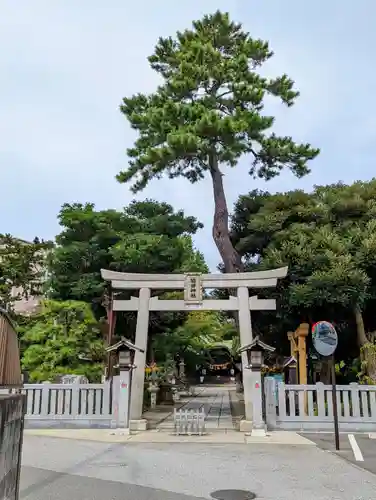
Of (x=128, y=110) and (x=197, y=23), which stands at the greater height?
(x=197, y=23)

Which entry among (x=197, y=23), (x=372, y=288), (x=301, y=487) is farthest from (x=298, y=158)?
(x=301, y=487)

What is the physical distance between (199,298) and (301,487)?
25.1ft

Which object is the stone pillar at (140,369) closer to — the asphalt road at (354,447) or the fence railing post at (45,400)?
the fence railing post at (45,400)

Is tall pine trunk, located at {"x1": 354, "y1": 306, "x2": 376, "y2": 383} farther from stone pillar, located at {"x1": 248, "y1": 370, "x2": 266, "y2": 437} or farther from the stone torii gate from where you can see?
stone pillar, located at {"x1": 248, "y1": 370, "x2": 266, "y2": 437}

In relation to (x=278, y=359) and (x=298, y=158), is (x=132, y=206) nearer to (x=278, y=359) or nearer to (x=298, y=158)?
(x=298, y=158)

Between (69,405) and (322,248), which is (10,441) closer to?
(69,405)

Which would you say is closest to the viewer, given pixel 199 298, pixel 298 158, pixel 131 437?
pixel 131 437

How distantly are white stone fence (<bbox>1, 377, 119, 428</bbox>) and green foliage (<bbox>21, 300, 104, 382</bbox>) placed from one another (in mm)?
1888

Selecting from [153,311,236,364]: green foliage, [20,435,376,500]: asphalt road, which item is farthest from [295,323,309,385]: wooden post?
[153,311,236,364]: green foliage

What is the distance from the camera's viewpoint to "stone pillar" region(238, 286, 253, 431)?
1227cm

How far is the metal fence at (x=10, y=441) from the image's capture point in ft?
12.0

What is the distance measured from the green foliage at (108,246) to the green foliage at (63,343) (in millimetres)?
1728

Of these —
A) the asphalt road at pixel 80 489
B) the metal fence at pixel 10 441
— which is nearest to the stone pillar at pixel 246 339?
the asphalt road at pixel 80 489

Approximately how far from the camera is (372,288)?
14.7 meters
